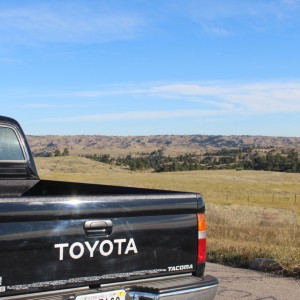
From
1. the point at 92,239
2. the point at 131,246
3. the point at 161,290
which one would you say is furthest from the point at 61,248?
the point at 161,290

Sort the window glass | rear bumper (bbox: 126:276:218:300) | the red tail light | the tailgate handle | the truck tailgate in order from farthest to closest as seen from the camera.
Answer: the window glass, the red tail light, rear bumper (bbox: 126:276:218:300), the tailgate handle, the truck tailgate

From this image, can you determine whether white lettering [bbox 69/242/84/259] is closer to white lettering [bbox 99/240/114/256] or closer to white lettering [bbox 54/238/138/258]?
white lettering [bbox 54/238/138/258]

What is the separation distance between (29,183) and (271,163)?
12010cm

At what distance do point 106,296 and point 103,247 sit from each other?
0.36 meters

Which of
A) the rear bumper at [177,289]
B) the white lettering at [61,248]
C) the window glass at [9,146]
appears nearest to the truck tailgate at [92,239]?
the white lettering at [61,248]

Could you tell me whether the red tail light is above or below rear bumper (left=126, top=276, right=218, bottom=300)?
above

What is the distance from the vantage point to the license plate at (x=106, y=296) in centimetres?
379

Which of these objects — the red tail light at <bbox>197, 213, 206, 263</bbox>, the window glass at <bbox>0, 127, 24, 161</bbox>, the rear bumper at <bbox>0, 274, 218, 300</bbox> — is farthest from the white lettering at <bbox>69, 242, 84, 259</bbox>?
the window glass at <bbox>0, 127, 24, 161</bbox>

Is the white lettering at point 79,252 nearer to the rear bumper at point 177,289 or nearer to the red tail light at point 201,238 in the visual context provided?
the rear bumper at point 177,289

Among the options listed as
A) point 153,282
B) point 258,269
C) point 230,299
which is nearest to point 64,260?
point 153,282

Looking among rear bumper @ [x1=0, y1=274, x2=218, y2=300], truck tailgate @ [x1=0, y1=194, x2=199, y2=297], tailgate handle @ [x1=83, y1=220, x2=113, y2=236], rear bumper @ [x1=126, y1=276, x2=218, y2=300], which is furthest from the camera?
rear bumper @ [x1=126, y1=276, x2=218, y2=300]

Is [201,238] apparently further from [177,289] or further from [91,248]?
[91,248]

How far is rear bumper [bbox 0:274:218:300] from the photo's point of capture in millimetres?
3726

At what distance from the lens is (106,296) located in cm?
389
